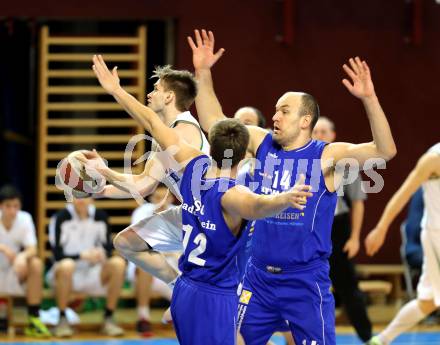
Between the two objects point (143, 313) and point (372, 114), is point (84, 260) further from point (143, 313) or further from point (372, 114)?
point (372, 114)

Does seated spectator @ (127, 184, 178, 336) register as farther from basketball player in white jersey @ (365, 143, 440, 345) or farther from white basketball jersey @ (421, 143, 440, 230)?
white basketball jersey @ (421, 143, 440, 230)

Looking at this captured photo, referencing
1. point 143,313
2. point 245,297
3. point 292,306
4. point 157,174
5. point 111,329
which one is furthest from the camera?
point 143,313

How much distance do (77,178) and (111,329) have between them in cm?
369

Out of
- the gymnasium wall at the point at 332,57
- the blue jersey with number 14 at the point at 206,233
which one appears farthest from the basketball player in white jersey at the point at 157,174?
the gymnasium wall at the point at 332,57

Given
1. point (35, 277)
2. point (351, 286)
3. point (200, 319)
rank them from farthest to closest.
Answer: point (35, 277) < point (351, 286) < point (200, 319)


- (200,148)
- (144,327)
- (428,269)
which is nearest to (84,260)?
(144,327)

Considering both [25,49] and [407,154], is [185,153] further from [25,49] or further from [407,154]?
[25,49]

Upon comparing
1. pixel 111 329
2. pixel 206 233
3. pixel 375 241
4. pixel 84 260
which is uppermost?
pixel 206 233

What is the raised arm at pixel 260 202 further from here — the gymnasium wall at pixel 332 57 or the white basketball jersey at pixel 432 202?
the gymnasium wall at pixel 332 57

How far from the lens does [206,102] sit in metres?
6.73

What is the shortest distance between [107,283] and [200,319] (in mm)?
4807

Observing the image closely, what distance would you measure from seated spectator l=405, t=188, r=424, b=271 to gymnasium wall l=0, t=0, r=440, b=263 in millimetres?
1100

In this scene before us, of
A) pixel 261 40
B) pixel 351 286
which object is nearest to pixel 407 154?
pixel 261 40

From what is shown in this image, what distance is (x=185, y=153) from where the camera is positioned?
18.3 ft
